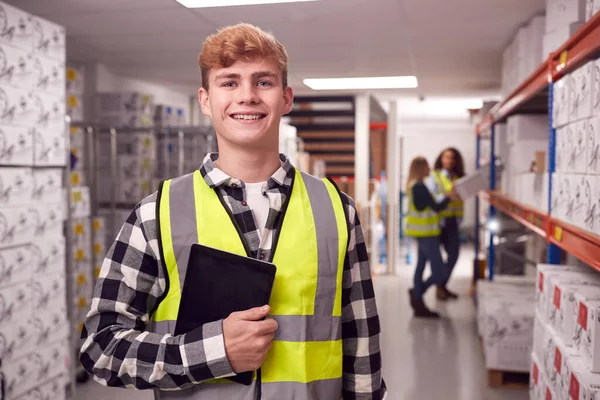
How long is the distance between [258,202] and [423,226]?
16.1 ft

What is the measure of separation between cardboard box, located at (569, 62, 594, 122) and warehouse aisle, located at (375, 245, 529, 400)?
2.44 meters

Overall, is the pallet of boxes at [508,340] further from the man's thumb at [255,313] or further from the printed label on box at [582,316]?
the man's thumb at [255,313]

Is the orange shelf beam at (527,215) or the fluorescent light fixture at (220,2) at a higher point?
the fluorescent light fixture at (220,2)

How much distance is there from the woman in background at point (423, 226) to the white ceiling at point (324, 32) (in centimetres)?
122

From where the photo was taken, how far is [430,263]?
245 inches

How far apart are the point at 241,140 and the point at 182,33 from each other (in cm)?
375

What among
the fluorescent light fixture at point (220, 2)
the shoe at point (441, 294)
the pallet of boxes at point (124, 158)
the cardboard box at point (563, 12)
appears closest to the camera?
the cardboard box at point (563, 12)

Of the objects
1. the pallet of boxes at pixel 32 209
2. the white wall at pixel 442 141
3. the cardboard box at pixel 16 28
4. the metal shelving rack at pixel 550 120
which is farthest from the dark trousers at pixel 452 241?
the white wall at pixel 442 141

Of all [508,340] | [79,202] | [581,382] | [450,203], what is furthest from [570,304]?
[450,203]

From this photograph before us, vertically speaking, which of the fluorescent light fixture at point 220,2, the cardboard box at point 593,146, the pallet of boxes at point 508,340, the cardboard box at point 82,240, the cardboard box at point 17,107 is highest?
the fluorescent light fixture at point 220,2

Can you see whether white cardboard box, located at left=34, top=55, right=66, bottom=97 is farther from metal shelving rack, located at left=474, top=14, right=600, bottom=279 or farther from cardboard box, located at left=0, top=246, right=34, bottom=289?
metal shelving rack, located at left=474, top=14, right=600, bottom=279

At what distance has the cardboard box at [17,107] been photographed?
3.16 metres

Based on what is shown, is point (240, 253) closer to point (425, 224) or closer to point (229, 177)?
point (229, 177)

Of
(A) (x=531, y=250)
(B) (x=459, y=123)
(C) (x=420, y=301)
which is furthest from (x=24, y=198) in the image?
(B) (x=459, y=123)
